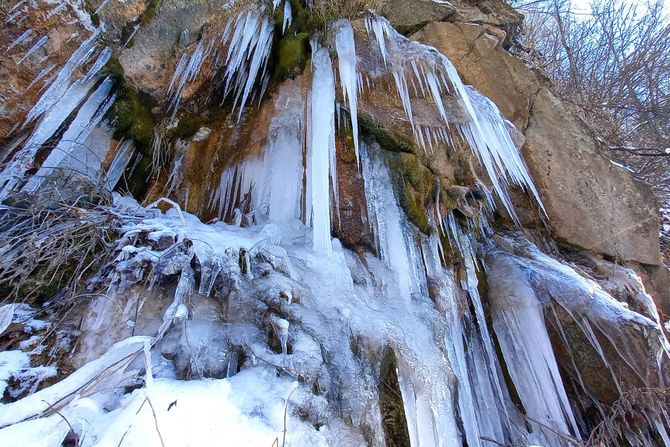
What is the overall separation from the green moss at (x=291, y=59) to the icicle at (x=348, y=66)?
11.4 inches

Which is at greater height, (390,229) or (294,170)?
(294,170)

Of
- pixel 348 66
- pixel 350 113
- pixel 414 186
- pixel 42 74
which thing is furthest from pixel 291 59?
pixel 42 74

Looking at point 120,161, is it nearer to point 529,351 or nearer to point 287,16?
point 287,16

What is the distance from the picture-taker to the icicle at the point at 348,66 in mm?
2855

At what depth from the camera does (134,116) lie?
277 cm

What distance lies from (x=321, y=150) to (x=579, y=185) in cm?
269

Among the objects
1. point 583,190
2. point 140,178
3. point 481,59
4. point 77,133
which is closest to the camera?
point 77,133

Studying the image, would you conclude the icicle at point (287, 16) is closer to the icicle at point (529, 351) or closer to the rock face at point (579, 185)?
the rock face at point (579, 185)

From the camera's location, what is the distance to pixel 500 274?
323 cm

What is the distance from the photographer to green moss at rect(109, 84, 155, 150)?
2.70 metres

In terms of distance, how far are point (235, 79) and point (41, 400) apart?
98.1 inches

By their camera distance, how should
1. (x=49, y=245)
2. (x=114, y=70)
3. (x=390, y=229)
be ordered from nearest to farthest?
1. (x=49, y=245)
2. (x=114, y=70)
3. (x=390, y=229)

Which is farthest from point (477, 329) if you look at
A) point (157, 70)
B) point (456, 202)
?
point (157, 70)

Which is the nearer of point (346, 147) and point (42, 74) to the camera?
point (42, 74)
